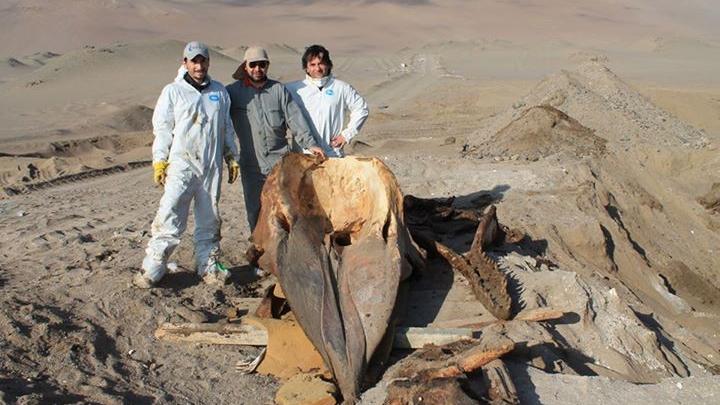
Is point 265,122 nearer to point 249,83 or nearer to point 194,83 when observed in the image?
point 249,83

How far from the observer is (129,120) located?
60.4ft

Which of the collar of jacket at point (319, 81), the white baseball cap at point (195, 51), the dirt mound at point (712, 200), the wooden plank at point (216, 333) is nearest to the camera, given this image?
the wooden plank at point (216, 333)

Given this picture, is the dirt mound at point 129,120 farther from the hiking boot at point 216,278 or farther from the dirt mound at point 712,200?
the hiking boot at point 216,278

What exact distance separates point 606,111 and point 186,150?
28.4 ft

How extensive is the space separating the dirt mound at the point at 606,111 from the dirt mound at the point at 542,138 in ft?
1.44

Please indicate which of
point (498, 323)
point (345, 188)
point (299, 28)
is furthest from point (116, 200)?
point (299, 28)

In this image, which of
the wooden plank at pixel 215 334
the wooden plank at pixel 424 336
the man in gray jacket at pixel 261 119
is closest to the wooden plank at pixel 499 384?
the wooden plank at pixel 424 336

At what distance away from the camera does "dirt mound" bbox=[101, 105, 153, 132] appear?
17906 mm

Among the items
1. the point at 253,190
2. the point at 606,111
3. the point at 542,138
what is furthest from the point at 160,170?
the point at 606,111

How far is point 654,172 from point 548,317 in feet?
22.6

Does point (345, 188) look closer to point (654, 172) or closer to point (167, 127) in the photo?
point (167, 127)

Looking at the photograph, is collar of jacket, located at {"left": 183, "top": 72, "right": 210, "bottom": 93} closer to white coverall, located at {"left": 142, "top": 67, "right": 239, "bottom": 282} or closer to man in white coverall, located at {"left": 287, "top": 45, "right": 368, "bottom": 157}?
white coverall, located at {"left": 142, "top": 67, "right": 239, "bottom": 282}

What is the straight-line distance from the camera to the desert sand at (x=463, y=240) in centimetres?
465

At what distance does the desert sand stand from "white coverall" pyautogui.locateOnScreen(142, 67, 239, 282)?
467 mm
